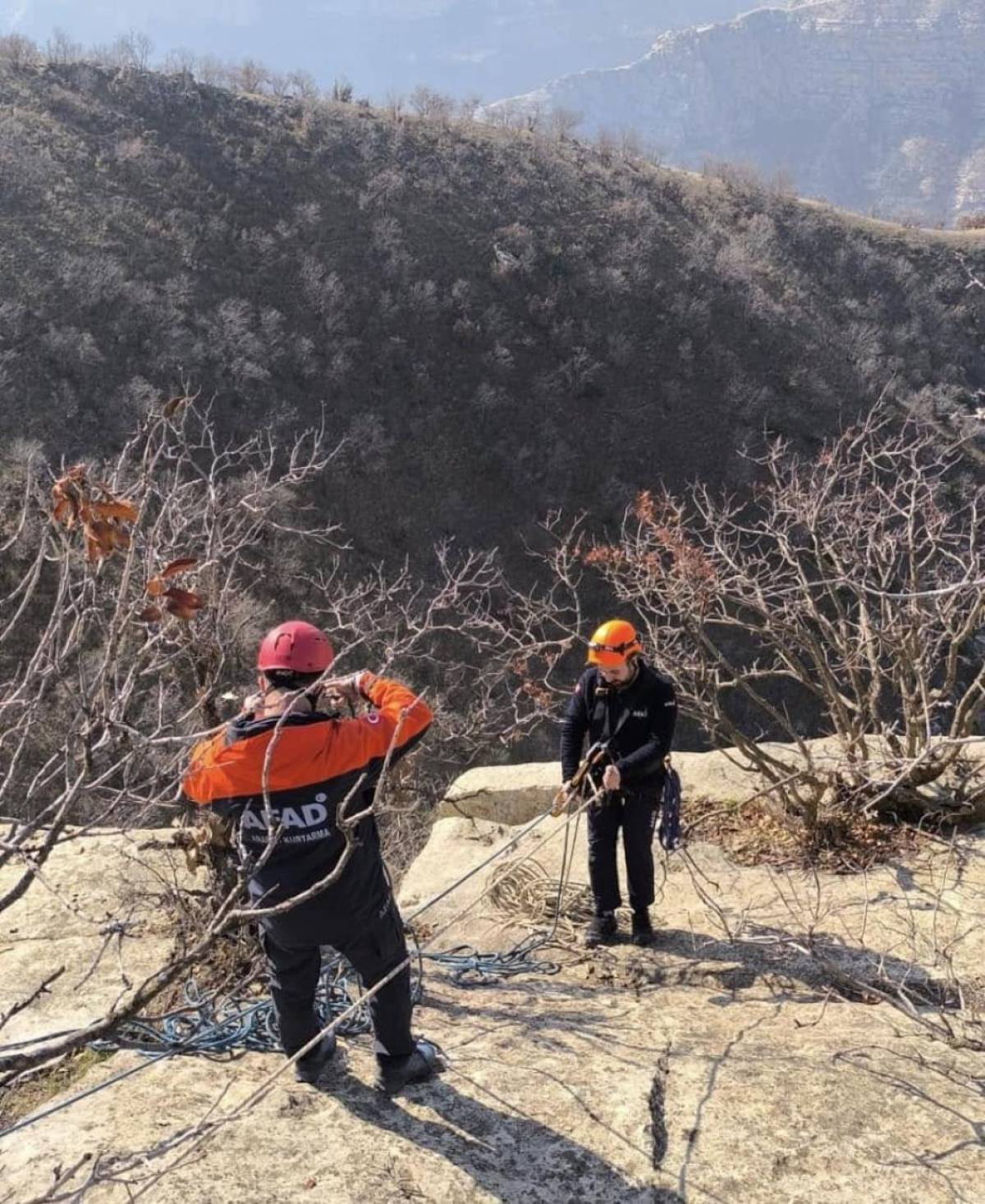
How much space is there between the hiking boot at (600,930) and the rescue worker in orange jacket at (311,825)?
5.04ft

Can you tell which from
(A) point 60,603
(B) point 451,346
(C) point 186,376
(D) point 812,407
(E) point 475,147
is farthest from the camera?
(E) point 475,147

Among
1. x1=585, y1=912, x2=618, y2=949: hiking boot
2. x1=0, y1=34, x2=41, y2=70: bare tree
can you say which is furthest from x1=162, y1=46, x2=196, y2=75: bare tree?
x1=585, y1=912, x2=618, y2=949: hiking boot

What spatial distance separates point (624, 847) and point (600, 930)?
1.42 ft

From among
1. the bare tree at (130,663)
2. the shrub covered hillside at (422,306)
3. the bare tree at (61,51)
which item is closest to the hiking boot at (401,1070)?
the bare tree at (130,663)

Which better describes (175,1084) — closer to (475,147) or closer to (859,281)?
(475,147)

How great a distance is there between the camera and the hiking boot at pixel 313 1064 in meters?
2.99

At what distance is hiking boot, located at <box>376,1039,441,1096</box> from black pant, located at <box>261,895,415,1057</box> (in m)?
0.03

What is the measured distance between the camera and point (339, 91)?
111ft

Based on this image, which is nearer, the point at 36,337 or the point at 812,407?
the point at 36,337

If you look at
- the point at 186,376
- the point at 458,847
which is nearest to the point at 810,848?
the point at 458,847

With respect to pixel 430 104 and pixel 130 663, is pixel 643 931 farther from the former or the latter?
pixel 430 104

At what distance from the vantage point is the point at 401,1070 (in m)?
2.93

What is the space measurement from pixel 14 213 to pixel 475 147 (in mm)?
15761

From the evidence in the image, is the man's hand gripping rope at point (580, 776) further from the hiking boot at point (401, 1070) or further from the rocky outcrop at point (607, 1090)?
the hiking boot at point (401, 1070)
